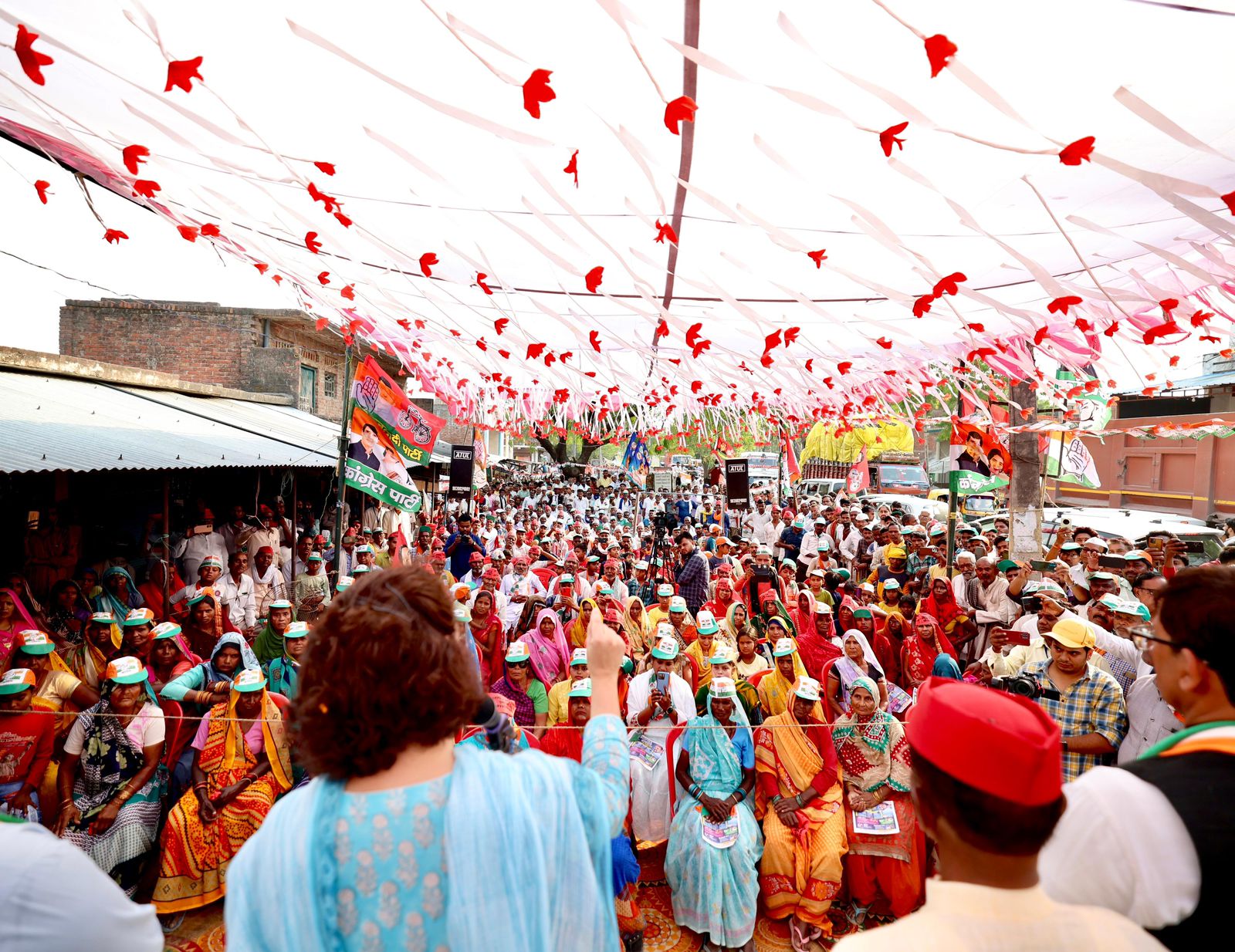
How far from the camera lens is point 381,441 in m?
6.33

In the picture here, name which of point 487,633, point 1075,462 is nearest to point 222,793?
point 487,633

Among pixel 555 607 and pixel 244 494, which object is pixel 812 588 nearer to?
pixel 555 607

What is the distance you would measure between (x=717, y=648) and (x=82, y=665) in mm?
4594

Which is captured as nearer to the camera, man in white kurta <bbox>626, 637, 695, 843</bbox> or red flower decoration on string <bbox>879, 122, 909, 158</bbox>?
red flower decoration on string <bbox>879, 122, 909, 158</bbox>

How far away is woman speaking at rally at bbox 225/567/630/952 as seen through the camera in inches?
45.9

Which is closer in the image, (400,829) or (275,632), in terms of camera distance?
(400,829)

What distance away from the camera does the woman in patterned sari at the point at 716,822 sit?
144 inches

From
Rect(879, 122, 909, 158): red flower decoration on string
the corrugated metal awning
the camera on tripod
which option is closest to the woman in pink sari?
the camera on tripod

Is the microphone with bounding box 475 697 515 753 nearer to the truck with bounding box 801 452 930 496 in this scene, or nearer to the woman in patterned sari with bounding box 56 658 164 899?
the woman in patterned sari with bounding box 56 658 164 899

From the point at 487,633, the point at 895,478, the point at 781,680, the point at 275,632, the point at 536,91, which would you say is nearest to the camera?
the point at 536,91

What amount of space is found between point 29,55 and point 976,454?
9.55 m

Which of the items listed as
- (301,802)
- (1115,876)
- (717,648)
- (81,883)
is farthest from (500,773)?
(717,648)

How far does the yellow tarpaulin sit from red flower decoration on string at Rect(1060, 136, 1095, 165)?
11.3 m

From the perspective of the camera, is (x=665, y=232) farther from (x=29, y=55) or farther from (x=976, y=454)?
(x=976, y=454)
